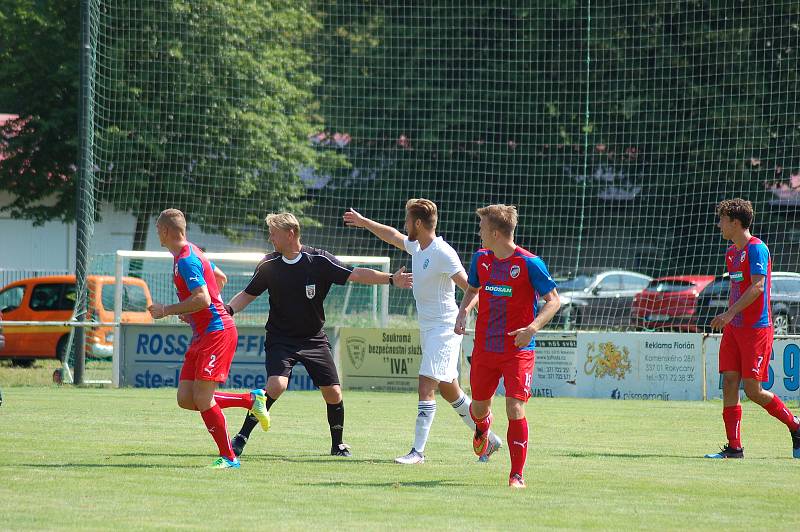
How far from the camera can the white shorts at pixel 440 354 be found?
373 inches

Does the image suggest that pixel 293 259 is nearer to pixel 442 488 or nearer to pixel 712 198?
pixel 442 488

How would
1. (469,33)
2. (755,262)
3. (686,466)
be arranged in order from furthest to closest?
(469,33)
(755,262)
(686,466)

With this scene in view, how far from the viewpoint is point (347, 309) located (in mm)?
21312

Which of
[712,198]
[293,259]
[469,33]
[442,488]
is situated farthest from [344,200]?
[442,488]

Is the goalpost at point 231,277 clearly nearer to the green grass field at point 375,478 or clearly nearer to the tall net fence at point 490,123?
the tall net fence at point 490,123

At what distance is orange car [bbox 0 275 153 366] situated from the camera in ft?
67.1

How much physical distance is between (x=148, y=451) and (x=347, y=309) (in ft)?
38.3

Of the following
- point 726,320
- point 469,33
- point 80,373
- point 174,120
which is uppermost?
point 469,33

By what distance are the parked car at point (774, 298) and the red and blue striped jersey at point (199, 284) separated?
1624 cm

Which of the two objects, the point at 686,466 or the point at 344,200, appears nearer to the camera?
the point at 686,466

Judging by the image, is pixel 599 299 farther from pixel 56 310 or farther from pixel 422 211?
pixel 422 211

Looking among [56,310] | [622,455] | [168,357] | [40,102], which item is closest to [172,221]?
[622,455]

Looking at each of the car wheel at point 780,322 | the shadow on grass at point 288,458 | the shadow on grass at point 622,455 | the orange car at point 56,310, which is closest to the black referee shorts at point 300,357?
the shadow on grass at point 288,458

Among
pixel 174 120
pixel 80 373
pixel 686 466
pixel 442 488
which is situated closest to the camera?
pixel 442 488
